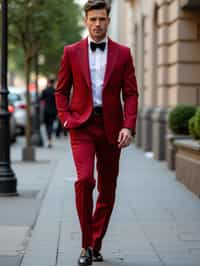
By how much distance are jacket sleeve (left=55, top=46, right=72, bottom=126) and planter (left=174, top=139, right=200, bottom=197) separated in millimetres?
5155

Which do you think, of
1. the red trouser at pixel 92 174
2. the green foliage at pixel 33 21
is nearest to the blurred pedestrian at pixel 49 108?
the green foliage at pixel 33 21

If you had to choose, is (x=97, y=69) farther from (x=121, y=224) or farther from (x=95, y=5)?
(x=121, y=224)

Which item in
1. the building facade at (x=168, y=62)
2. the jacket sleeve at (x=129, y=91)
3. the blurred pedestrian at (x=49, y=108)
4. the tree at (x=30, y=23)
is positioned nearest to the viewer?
the jacket sleeve at (x=129, y=91)

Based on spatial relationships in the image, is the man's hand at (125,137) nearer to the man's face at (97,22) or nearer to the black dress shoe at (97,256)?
the man's face at (97,22)

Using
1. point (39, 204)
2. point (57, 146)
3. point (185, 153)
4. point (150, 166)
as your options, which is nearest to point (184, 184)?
point (185, 153)

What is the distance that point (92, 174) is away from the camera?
24.8ft

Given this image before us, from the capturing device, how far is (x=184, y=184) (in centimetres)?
1415

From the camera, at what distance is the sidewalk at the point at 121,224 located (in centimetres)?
805

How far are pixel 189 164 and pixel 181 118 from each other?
2740 millimetres

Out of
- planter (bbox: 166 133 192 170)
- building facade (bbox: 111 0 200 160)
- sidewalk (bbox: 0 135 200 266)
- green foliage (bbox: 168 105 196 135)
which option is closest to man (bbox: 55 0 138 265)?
sidewalk (bbox: 0 135 200 266)

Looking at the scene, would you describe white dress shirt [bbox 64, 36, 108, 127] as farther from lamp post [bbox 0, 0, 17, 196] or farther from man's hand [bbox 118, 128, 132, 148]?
lamp post [bbox 0, 0, 17, 196]

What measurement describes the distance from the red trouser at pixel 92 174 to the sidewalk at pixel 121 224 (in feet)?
1.01

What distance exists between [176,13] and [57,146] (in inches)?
424

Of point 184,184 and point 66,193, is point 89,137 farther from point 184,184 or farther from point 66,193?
point 184,184
